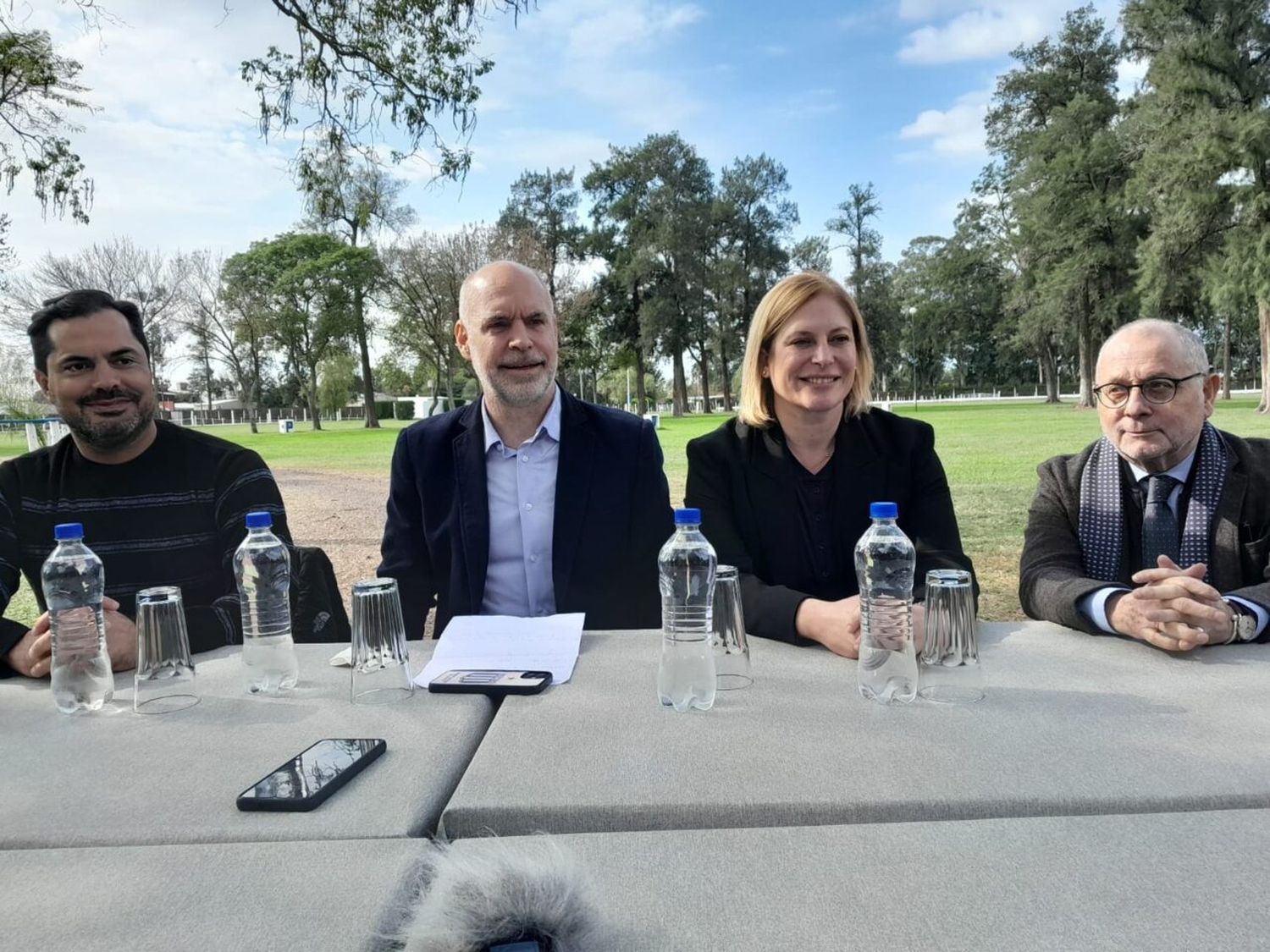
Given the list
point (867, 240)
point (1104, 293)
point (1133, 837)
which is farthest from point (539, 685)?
point (867, 240)

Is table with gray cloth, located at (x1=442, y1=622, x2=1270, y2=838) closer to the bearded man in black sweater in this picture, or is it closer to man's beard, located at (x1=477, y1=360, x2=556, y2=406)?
man's beard, located at (x1=477, y1=360, x2=556, y2=406)

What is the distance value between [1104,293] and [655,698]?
133 ft

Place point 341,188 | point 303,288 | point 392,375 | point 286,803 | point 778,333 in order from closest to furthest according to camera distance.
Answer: point 286,803
point 778,333
point 341,188
point 303,288
point 392,375

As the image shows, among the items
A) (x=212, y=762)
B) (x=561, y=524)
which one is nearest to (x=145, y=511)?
(x=561, y=524)

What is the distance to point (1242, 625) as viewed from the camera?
197 cm

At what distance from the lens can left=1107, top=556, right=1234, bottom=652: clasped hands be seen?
1863 mm

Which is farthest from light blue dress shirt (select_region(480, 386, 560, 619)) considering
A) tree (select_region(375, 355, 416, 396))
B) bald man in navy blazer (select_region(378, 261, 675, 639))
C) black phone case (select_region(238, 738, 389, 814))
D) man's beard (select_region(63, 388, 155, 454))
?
tree (select_region(375, 355, 416, 396))

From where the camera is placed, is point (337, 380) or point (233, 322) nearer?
point (233, 322)

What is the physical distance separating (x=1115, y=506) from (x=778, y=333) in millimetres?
1159

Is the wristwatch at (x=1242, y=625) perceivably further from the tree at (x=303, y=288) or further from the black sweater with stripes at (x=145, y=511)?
the tree at (x=303, y=288)

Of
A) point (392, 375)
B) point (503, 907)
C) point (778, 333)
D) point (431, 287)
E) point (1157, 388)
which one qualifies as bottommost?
point (503, 907)

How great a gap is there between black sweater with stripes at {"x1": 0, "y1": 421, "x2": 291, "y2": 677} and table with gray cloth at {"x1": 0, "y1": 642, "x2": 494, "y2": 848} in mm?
716

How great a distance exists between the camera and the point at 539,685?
173cm

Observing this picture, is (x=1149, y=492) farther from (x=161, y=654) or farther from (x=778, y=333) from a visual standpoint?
(x=161, y=654)
